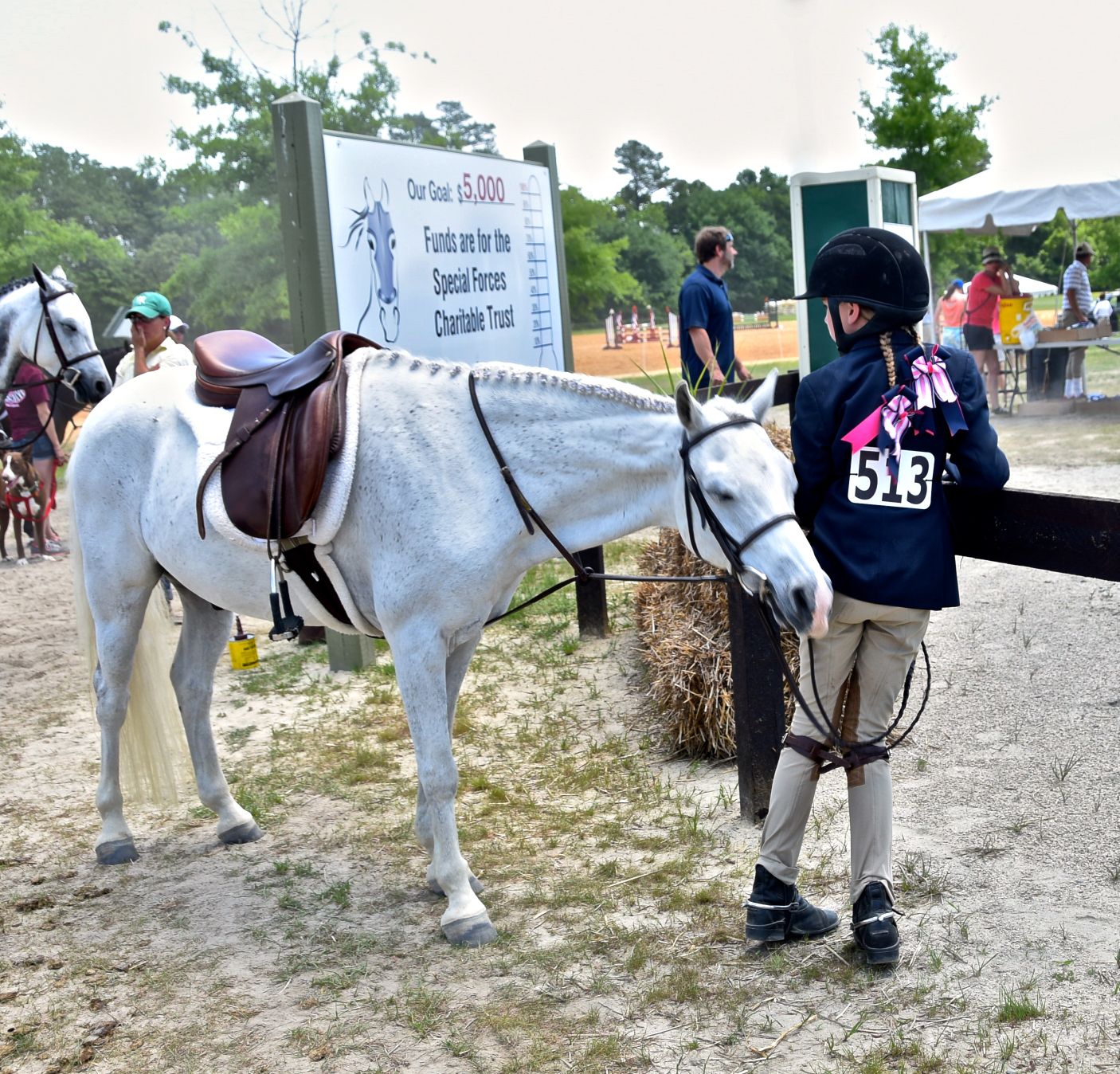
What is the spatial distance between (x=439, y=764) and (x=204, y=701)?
139 centimetres

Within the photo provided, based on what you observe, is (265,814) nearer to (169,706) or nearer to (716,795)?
(169,706)

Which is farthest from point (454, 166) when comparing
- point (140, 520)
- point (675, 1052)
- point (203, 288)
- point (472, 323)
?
point (203, 288)

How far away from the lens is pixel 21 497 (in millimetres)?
10016

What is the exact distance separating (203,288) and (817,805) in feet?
109

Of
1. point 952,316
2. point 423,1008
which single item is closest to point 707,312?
point 423,1008

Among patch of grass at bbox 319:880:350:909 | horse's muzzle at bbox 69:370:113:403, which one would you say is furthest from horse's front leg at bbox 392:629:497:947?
horse's muzzle at bbox 69:370:113:403

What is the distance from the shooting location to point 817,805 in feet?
13.5

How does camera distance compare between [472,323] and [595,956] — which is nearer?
[595,956]

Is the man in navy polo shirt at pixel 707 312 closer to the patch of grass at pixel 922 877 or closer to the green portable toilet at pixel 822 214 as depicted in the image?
the green portable toilet at pixel 822 214

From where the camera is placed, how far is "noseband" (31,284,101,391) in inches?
280

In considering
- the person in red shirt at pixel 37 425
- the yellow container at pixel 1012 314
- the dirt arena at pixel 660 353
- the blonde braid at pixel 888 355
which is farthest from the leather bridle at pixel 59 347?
the dirt arena at pixel 660 353

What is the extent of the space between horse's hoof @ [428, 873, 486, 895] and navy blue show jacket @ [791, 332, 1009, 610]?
5.26ft

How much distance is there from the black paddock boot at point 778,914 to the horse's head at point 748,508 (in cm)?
84

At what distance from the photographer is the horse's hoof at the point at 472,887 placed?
12.1ft
